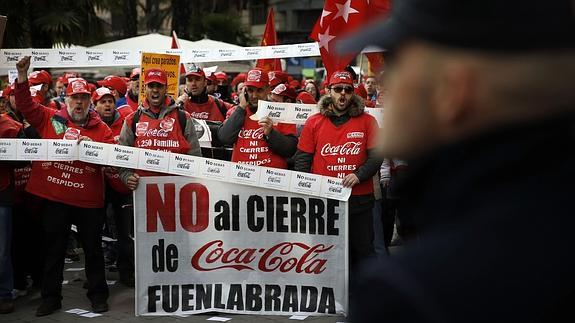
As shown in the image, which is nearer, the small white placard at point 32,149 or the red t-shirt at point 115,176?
the small white placard at point 32,149

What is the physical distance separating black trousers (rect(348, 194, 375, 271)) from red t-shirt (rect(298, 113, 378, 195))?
0.23ft

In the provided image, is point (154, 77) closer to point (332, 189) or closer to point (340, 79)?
point (340, 79)

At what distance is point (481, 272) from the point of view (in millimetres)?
1206

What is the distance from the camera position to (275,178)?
7191mm

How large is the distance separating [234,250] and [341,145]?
45.6 inches

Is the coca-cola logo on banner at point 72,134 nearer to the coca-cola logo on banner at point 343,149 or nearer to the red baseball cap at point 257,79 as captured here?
the red baseball cap at point 257,79

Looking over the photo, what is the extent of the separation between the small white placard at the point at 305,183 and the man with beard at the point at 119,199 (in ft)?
6.92

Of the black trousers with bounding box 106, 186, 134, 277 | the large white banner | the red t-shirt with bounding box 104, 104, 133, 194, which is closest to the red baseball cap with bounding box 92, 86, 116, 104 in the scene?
the red t-shirt with bounding box 104, 104, 133, 194

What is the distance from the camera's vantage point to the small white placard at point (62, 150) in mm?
7328

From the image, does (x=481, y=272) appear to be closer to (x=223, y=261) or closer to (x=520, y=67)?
(x=520, y=67)

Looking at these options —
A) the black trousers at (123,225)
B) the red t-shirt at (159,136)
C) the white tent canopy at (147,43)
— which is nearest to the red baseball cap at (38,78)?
the black trousers at (123,225)

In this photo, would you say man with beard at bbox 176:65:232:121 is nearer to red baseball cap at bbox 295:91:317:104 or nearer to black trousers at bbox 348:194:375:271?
red baseball cap at bbox 295:91:317:104

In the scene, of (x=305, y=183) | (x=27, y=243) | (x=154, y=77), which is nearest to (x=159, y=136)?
(x=154, y=77)

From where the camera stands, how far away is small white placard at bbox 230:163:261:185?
23.6 ft
